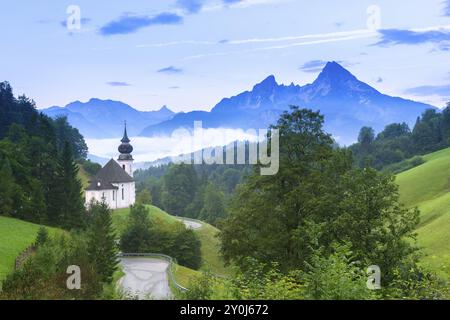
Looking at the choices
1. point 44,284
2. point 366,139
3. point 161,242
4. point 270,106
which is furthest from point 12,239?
point 366,139

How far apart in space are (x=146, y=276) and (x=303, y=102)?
18.0m

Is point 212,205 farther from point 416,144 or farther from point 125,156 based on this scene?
point 416,144

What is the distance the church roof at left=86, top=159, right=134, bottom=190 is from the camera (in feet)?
257

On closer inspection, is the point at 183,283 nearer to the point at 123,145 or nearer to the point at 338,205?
the point at 338,205

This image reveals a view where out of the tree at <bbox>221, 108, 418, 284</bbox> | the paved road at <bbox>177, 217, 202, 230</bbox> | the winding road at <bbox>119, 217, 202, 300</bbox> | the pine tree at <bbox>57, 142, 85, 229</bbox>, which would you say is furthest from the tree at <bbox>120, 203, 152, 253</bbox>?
the tree at <bbox>221, 108, 418, 284</bbox>

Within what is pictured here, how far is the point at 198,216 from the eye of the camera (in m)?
109

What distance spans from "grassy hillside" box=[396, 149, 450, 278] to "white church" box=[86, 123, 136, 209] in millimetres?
39954

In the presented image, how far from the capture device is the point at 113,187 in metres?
79.1

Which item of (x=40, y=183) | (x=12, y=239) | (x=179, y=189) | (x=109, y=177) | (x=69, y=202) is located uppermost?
(x=40, y=183)

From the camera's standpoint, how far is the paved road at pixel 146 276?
3356 centimetres

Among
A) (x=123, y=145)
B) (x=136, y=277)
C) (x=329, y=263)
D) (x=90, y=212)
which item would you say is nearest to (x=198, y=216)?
(x=123, y=145)

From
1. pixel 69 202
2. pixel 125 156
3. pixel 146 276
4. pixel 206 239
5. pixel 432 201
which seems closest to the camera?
pixel 146 276

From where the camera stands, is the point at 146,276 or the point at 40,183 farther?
the point at 40,183
